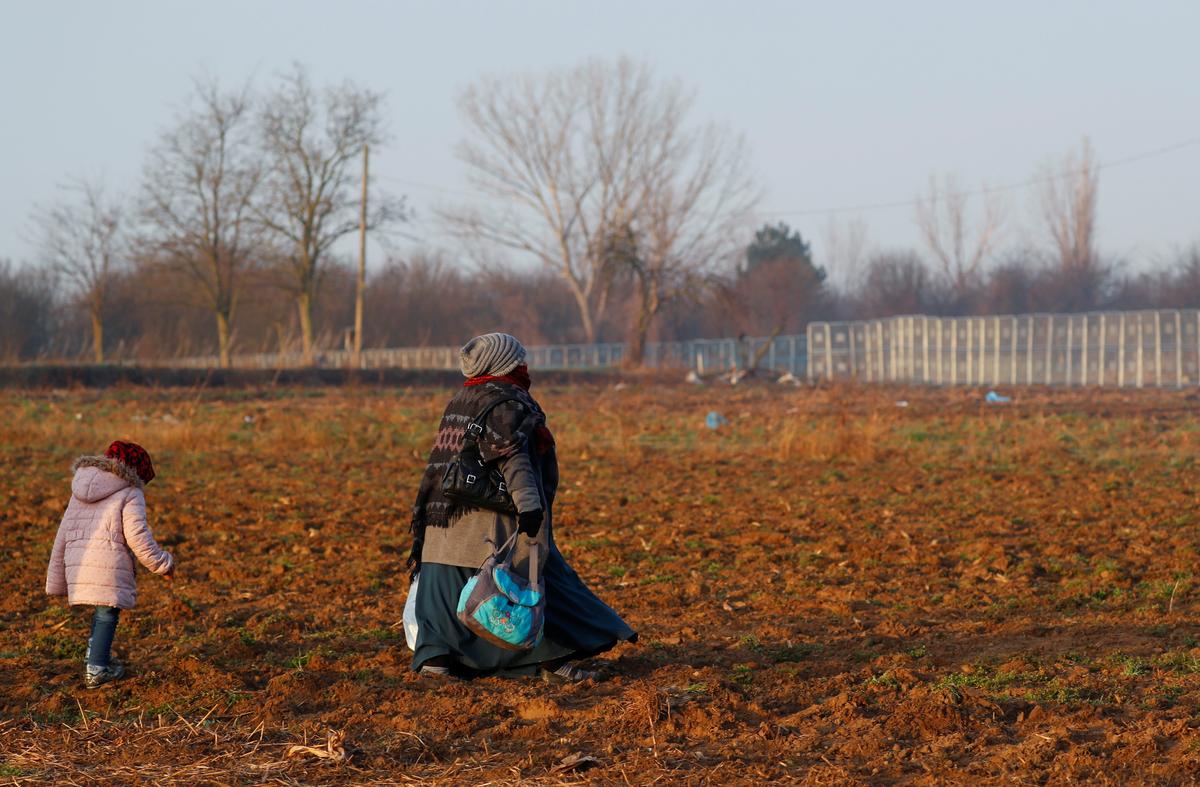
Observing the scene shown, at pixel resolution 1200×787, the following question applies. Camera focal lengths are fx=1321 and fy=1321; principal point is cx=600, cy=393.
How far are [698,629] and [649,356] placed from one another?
49.5m

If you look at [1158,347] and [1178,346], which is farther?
[1158,347]

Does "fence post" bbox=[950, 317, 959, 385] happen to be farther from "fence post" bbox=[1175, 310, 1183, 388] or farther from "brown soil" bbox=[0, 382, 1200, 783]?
"brown soil" bbox=[0, 382, 1200, 783]

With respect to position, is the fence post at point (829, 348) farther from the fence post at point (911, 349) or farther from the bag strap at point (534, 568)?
the bag strap at point (534, 568)

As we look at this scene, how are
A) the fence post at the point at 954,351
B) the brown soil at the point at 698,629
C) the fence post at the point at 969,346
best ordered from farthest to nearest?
the fence post at the point at 954,351, the fence post at the point at 969,346, the brown soil at the point at 698,629

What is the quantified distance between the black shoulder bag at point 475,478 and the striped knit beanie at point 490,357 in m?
0.19

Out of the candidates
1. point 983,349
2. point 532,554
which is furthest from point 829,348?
point 532,554

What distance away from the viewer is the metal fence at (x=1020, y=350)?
1510 inches

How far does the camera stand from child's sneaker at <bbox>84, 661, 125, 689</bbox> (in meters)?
5.61

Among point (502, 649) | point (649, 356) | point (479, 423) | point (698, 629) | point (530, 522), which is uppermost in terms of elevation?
point (649, 356)

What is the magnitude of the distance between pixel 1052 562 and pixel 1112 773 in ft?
15.7

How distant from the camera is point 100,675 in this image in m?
5.63

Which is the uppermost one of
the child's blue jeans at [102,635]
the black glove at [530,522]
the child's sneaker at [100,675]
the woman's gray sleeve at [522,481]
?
the woman's gray sleeve at [522,481]

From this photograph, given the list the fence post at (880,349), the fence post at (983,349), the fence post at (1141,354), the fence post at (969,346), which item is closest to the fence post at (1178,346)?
the fence post at (1141,354)

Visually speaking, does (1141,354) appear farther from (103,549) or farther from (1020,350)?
(103,549)
